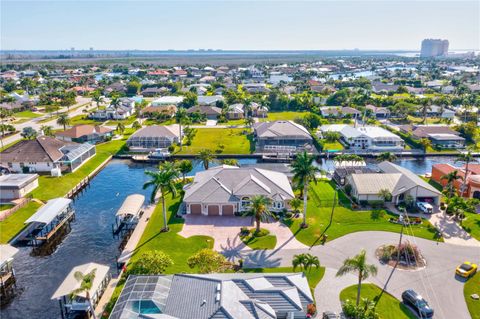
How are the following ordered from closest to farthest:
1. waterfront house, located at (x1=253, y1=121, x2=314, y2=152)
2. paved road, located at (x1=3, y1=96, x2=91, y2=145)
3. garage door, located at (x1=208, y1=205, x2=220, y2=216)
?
garage door, located at (x1=208, y1=205, x2=220, y2=216)
waterfront house, located at (x1=253, y1=121, x2=314, y2=152)
paved road, located at (x1=3, y1=96, x2=91, y2=145)

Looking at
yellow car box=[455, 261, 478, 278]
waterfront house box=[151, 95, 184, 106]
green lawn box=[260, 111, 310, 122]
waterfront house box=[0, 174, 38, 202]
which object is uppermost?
waterfront house box=[151, 95, 184, 106]

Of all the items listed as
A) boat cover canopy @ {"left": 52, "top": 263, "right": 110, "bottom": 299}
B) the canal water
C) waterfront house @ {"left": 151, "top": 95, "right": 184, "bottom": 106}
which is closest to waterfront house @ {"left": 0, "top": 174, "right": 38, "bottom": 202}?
the canal water

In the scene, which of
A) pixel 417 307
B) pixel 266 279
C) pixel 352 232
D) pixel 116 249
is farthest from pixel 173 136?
pixel 417 307

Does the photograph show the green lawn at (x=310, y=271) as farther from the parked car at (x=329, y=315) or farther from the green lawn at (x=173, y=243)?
the green lawn at (x=173, y=243)

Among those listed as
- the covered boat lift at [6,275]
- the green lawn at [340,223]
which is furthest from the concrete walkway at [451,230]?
the covered boat lift at [6,275]

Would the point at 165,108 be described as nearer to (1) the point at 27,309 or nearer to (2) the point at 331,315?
(1) the point at 27,309

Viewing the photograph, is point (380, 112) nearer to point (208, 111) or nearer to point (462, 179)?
point (208, 111)

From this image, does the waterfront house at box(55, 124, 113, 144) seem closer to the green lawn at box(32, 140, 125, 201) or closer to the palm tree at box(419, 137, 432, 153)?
the green lawn at box(32, 140, 125, 201)

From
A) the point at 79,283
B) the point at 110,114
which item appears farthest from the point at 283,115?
the point at 79,283
